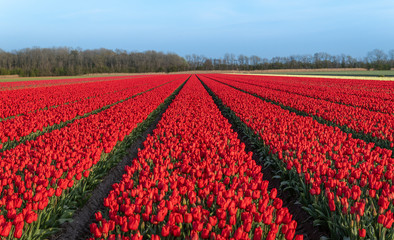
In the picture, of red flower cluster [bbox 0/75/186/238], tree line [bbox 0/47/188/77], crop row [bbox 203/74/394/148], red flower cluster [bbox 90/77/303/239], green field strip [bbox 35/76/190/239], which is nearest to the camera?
red flower cluster [bbox 90/77/303/239]

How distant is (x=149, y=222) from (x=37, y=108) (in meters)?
12.5

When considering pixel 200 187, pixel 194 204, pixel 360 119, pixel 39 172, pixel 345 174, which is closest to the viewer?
pixel 194 204

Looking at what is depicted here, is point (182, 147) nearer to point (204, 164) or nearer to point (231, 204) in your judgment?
point (204, 164)

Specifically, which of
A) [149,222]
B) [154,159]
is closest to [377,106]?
[154,159]

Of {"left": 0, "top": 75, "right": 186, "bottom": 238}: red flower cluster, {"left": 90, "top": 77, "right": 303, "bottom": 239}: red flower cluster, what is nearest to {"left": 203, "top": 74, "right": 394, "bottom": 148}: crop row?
{"left": 90, "top": 77, "right": 303, "bottom": 239}: red flower cluster

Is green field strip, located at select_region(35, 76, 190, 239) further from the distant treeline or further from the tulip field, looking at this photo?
the distant treeline

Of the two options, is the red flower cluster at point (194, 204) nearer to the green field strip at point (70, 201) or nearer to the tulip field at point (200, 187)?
the tulip field at point (200, 187)

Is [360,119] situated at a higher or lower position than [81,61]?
lower

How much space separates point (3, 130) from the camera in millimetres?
8102

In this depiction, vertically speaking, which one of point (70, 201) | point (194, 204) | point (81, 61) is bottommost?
point (70, 201)

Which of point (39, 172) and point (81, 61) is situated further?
point (81, 61)

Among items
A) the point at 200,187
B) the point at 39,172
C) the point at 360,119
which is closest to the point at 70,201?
the point at 39,172

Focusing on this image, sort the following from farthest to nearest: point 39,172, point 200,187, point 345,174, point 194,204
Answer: point 39,172, point 345,174, point 200,187, point 194,204

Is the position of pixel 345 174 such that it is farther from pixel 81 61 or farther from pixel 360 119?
pixel 81 61
